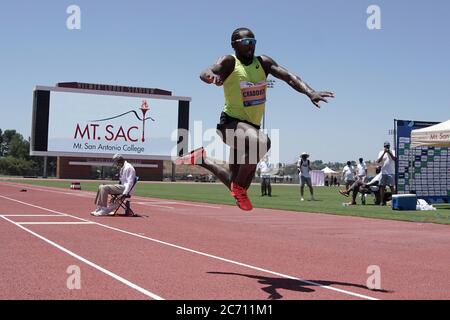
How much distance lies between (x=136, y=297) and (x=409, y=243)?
6.03 metres

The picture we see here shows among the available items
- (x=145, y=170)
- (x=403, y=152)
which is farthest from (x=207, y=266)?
(x=145, y=170)

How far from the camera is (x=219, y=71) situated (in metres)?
5.96

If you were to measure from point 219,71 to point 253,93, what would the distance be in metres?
0.56

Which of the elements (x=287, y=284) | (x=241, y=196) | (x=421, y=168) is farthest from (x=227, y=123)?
(x=421, y=168)

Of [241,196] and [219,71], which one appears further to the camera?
[241,196]

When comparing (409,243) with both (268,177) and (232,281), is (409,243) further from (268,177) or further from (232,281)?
(268,177)

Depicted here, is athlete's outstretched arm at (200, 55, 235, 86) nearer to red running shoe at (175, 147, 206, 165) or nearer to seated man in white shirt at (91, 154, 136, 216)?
red running shoe at (175, 147, 206, 165)

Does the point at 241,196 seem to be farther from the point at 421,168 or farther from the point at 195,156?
the point at 421,168

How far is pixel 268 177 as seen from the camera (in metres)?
27.0

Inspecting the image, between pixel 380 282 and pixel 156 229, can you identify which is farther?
pixel 156 229

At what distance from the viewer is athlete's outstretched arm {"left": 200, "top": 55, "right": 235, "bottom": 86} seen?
5.64m

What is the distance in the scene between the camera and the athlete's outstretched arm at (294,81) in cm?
576

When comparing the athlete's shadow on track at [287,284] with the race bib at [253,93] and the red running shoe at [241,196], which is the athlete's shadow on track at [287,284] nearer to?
the red running shoe at [241,196]
